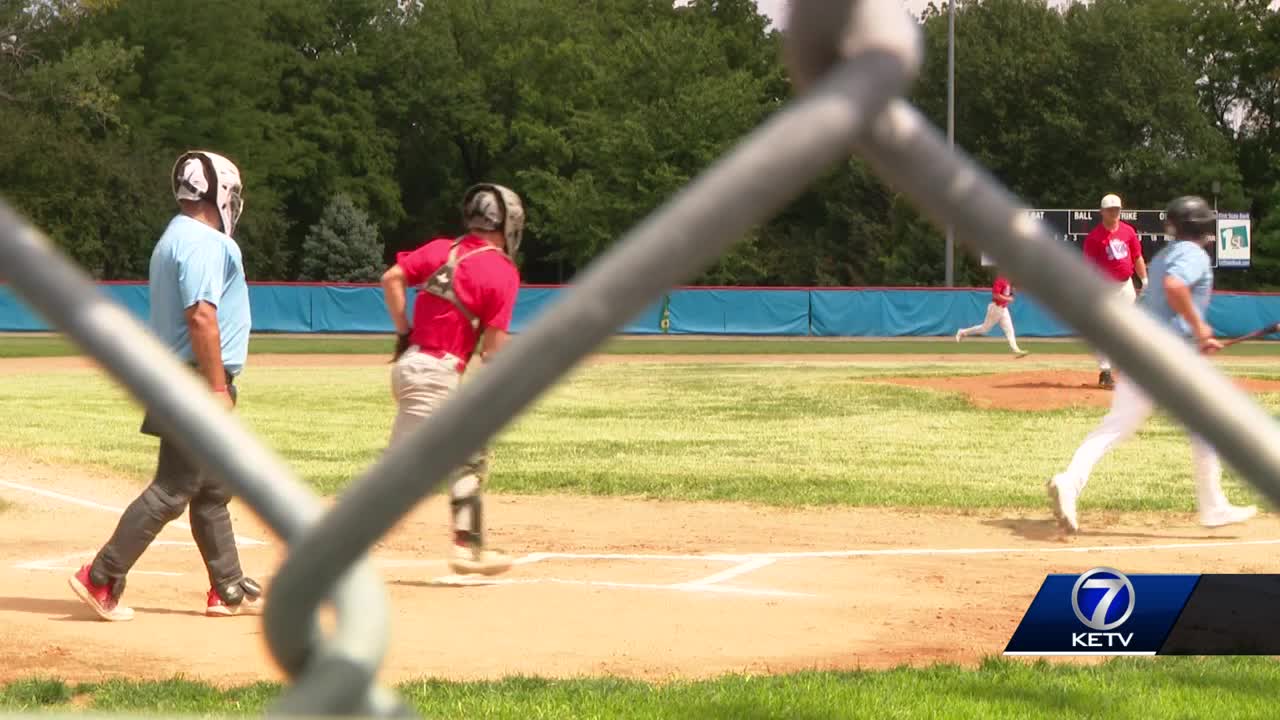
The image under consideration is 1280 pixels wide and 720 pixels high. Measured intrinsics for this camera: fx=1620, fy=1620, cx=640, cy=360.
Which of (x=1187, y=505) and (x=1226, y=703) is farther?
(x=1187, y=505)

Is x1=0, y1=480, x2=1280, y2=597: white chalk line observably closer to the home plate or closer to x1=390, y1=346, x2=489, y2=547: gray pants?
the home plate

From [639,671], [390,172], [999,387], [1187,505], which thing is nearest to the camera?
[639,671]

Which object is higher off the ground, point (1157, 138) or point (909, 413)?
point (1157, 138)

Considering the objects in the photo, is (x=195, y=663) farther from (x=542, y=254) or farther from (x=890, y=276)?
(x=542, y=254)

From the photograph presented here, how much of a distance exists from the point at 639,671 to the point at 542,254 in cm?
7478

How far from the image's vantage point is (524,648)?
668cm

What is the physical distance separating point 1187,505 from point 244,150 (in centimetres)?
6630

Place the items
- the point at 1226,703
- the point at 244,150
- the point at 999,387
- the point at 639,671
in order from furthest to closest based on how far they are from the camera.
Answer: the point at 244,150
the point at 999,387
the point at 639,671
the point at 1226,703

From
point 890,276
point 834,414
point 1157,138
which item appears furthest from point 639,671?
point 1157,138

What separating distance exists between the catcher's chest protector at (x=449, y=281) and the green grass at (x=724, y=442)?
9.40 feet

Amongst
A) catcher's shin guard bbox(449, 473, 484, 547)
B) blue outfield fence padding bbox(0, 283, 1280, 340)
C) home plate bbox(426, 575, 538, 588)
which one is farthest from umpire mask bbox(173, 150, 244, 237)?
blue outfield fence padding bbox(0, 283, 1280, 340)

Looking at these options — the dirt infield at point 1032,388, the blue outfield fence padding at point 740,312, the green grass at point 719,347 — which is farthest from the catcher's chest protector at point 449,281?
the blue outfield fence padding at point 740,312

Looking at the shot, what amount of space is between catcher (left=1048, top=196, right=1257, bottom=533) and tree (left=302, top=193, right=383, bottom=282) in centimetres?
6286

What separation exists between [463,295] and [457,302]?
5 cm
